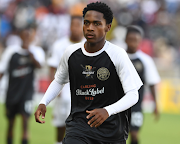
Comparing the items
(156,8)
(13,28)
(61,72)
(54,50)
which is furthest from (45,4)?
(61,72)

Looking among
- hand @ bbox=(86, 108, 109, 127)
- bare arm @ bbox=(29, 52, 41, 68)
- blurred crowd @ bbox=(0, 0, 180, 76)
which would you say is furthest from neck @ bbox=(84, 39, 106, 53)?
blurred crowd @ bbox=(0, 0, 180, 76)

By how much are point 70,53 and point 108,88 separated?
568mm

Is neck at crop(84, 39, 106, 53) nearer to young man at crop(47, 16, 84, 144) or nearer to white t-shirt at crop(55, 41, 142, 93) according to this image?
white t-shirt at crop(55, 41, 142, 93)

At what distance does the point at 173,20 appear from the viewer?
65.0 feet

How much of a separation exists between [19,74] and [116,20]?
1212 centimetres

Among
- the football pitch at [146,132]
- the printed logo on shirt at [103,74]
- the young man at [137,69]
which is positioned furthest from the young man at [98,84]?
the football pitch at [146,132]

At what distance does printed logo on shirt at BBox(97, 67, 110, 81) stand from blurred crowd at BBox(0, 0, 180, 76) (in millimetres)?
13270

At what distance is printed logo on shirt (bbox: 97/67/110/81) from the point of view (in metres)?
3.49

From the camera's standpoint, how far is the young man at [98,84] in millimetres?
3400

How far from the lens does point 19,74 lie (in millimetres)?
6836

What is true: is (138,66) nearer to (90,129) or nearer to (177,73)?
(90,129)

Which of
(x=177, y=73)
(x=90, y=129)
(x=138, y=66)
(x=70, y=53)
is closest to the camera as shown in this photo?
(x=90, y=129)

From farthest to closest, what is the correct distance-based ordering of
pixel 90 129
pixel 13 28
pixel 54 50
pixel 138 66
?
pixel 13 28 < pixel 54 50 < pixel 138 66 < pixel 90 129

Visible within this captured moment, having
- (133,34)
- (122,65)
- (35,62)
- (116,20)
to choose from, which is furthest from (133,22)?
(122,65)
